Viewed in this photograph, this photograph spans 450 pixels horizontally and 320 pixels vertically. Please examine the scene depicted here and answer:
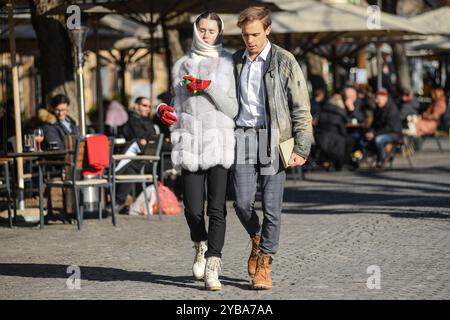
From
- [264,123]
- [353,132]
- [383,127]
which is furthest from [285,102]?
[353,132]

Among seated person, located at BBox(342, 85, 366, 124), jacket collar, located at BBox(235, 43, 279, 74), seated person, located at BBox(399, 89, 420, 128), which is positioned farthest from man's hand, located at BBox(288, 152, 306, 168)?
seated person, located at BBox(399, 89, 420, 128)

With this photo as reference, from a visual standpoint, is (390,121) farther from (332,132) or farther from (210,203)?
(210,203)

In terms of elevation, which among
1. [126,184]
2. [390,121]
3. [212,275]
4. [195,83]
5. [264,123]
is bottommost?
[212,275]

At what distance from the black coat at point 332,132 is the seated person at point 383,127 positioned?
609mm

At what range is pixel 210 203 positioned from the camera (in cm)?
827

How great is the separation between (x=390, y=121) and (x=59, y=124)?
8717 mm

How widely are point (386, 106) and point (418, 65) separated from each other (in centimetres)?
4362

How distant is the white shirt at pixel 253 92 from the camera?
8055mm

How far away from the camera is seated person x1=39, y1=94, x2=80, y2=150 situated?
1470 cm

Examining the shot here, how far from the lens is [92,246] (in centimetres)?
1133

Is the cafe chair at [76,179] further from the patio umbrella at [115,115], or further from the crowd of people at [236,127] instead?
the patio umbrella at [115,115]
